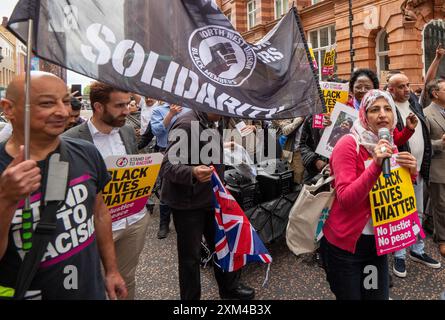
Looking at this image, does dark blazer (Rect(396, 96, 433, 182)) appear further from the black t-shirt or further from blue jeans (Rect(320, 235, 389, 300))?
the black t-shirt

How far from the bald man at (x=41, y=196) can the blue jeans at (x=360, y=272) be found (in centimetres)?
134

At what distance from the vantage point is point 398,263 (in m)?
3.42

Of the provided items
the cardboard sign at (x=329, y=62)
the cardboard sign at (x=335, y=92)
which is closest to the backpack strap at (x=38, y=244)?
the cardboard sign at (x=335, y=92)

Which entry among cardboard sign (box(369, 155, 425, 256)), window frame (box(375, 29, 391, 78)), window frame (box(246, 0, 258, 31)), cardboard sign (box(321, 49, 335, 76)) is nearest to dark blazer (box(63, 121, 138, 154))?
cardboard sign (box(369, 155, 425, 256))

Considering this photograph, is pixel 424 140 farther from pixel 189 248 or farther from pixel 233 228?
pixel 189 248

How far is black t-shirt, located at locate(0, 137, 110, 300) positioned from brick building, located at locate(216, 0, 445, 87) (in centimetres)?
1350

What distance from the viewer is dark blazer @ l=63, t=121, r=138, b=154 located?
2260 mm

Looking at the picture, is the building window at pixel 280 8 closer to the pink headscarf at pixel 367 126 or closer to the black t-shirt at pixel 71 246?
the pink headscarf at pixel 367 126

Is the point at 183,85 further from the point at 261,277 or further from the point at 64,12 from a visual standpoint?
the point at 261,277

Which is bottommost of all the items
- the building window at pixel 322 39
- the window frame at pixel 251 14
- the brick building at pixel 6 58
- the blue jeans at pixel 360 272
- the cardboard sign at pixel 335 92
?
the blue jeans at pixel 360 272

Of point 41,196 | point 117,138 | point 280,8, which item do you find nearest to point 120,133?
point 117,138

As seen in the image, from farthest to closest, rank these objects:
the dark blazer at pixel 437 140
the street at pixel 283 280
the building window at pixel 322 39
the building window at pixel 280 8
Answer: the building window at pixel 280 8 → the building window at pixel 322 39 → the dark blazer at pixel 437 140 → the street at pixel 283 280

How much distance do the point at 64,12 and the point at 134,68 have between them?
1.32 ft

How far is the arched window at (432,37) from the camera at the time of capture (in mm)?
13477
